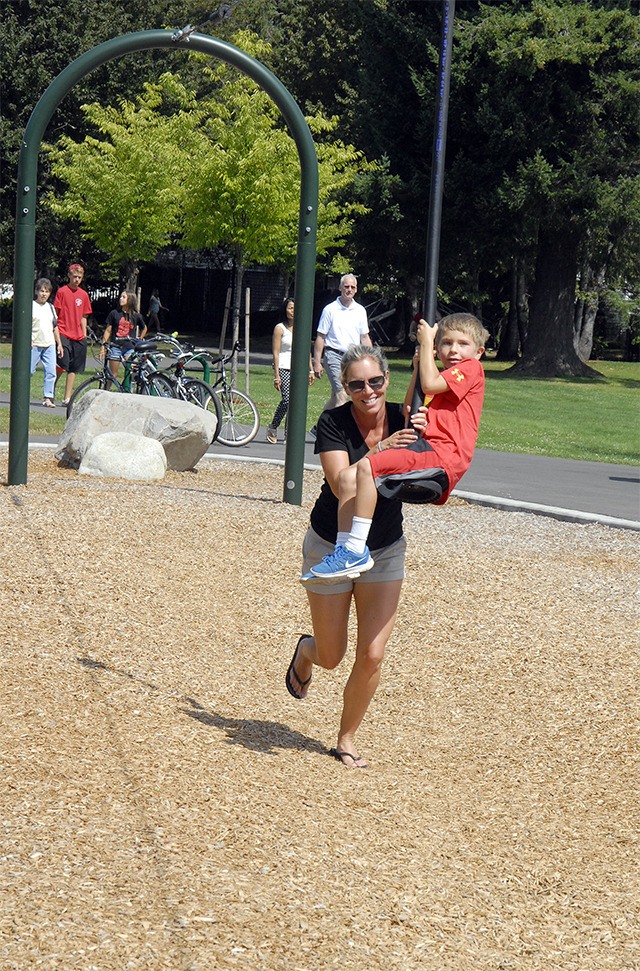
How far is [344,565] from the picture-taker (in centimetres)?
458

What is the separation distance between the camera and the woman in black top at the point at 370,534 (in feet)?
15.5

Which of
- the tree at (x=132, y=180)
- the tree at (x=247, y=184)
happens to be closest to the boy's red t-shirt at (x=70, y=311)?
the tree at (x=247, y=184)

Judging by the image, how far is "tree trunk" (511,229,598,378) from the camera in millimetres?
36469

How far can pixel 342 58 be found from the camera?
5016 centimetres

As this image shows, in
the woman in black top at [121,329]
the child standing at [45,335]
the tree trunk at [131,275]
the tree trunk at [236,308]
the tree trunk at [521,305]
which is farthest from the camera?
the tree trunk at [521,305]

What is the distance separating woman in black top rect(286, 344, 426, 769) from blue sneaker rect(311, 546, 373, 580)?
10 cm

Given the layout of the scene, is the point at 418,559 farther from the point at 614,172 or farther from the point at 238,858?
the point at 614,172

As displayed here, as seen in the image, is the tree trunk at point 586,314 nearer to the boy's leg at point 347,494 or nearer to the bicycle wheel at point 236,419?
the bicycle wheel at point 236,419

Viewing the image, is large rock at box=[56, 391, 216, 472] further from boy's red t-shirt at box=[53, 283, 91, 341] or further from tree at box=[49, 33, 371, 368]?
tree at box=[49, 33, 371, 368]

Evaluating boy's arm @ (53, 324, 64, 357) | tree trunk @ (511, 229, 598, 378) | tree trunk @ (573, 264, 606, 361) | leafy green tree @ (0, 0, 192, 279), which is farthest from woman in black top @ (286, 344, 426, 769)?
leafy green tree @ (0, 0, 192, 279)

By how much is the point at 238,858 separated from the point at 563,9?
108 feet

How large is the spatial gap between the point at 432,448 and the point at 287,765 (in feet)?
4.50

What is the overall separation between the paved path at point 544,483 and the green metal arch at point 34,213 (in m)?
2.35

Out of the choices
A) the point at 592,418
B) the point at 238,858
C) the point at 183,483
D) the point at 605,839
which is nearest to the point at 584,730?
the point at 605,839
